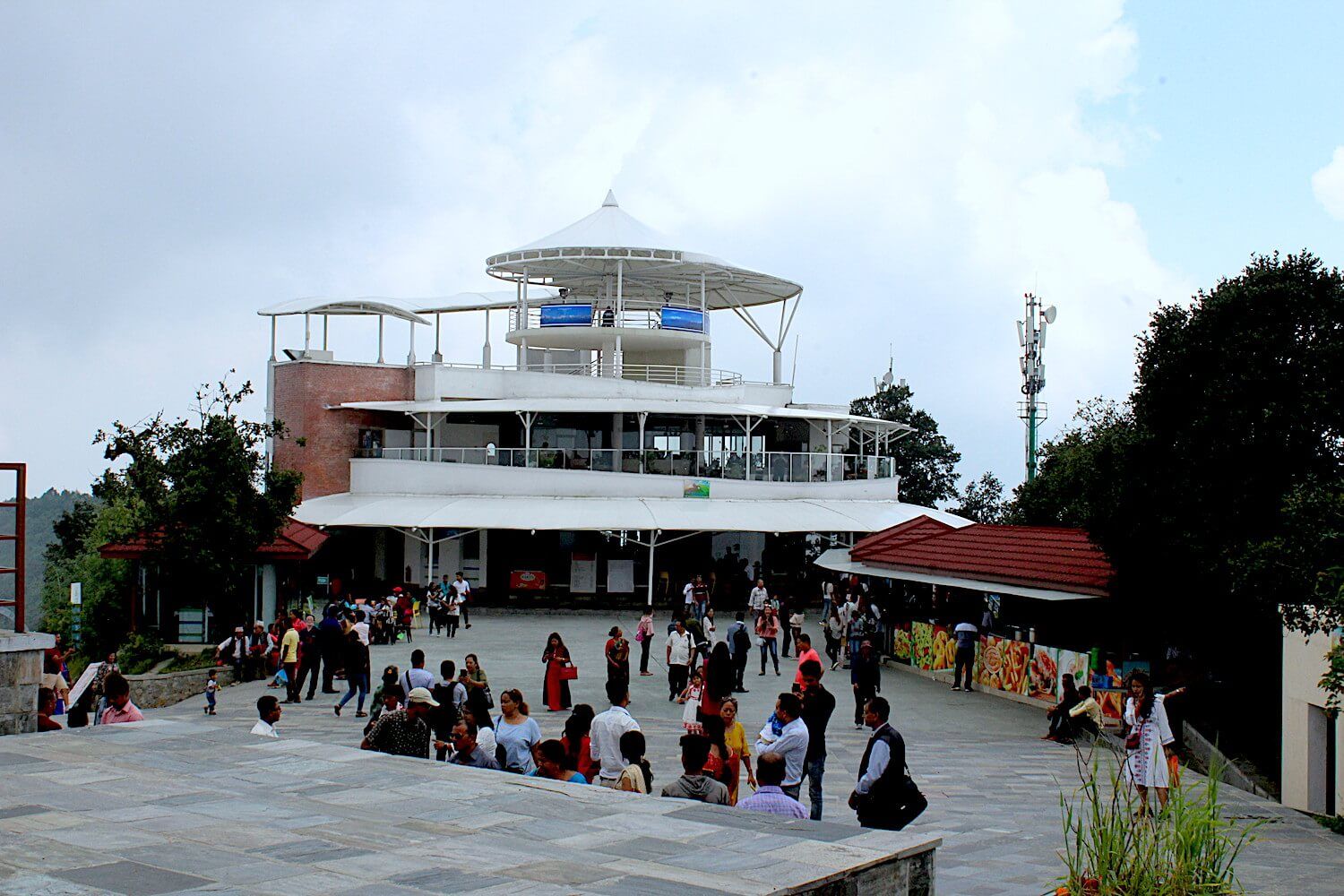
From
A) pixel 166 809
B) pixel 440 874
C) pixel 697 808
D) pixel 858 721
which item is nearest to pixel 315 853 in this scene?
pixel 440 874

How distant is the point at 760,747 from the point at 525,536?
29.3 metres

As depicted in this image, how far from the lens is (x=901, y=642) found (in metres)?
26.9

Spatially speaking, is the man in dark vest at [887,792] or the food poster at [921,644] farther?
the food poster at [921,644]

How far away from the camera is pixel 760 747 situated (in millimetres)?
10930

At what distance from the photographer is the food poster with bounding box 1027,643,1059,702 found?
20875 millimetres

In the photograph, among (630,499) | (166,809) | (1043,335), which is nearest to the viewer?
(166,809)

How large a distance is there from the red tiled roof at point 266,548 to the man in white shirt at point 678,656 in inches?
438

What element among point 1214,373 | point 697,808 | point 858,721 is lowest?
point 858,721

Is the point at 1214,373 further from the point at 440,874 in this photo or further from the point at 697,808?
the point at 440,874

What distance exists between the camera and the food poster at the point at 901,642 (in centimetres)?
2669

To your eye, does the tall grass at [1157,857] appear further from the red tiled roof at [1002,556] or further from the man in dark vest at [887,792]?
the red tiled roof at [1002,556]

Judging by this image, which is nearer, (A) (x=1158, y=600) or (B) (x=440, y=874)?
(B) (x=440, y=874)

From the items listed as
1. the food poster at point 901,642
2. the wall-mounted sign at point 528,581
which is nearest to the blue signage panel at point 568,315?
the wall-mounted sign at point 528,581

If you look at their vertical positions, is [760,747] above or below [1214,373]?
below
